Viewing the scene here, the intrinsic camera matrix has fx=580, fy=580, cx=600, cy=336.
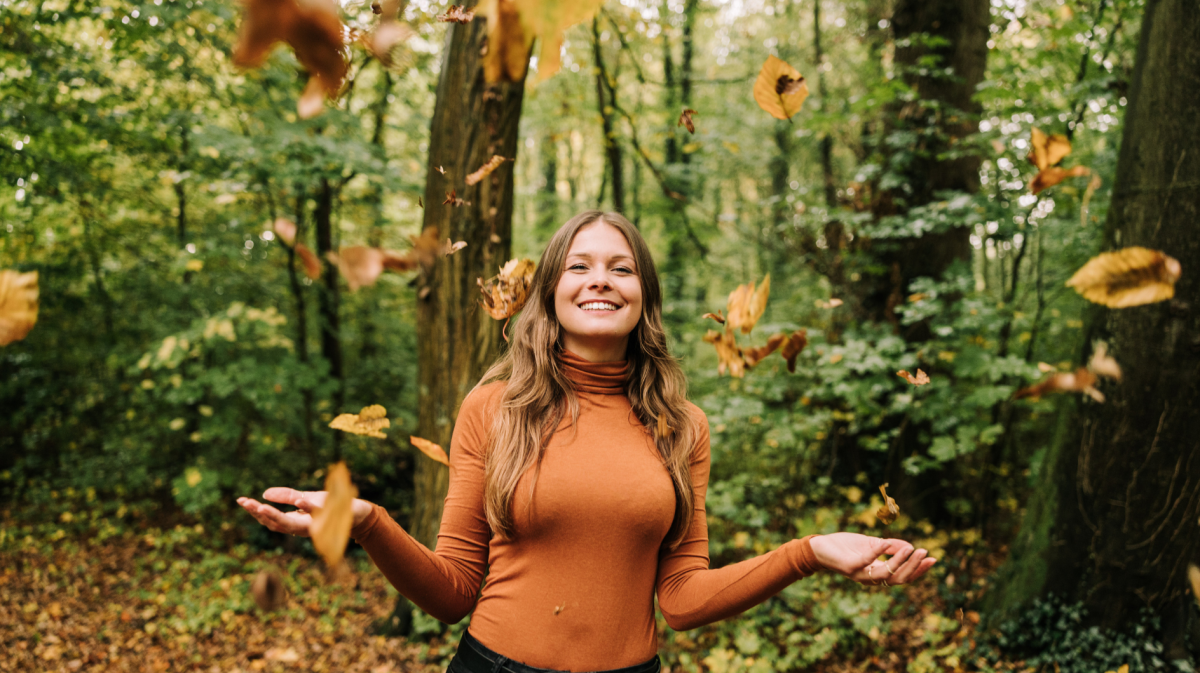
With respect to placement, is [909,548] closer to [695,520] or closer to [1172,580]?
[695,520]

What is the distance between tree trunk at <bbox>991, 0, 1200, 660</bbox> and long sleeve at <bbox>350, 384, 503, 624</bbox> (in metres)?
3.46

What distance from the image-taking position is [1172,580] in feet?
10.5

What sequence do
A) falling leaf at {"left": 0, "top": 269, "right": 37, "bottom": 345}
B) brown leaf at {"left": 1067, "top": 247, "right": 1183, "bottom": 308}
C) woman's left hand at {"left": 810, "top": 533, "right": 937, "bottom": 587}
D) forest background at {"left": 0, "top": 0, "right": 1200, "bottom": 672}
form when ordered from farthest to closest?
1. forest background at {"left": 0, "top": 0, "right": 1200, "bottom": 672}
2. brown leaf at {"left": 1067, "top": 247, "right": 1183, "bottom": 308}
3. woman's left hand at {"left": 810, "top": 533, "right": 937, "bottom": 587}
4. falling leaf at {"left": 0, "top": 269, "right": 37, "bottom": 345}

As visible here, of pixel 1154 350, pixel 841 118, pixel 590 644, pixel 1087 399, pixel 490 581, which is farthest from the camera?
pixel 841 118

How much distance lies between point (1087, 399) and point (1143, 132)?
4.81 ft

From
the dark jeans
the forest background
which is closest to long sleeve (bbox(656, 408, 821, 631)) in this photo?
the dark jeans

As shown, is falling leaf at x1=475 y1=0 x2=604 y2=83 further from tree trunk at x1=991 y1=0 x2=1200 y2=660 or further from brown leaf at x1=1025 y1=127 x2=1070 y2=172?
tree trunk at x1=991 y1=0 x2=1200 y2=660

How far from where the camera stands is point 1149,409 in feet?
10.0

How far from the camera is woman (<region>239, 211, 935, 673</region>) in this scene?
1469 millimetres

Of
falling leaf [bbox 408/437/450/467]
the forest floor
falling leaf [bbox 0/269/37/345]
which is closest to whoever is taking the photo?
falling leaf [bbox 0/269/37/345]

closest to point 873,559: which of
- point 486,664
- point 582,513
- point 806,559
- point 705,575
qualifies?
point 806,559

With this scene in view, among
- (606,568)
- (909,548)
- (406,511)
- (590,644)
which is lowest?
(406,511)

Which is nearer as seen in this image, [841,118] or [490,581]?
[490,581]

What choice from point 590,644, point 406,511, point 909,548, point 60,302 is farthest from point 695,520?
point 60,302
